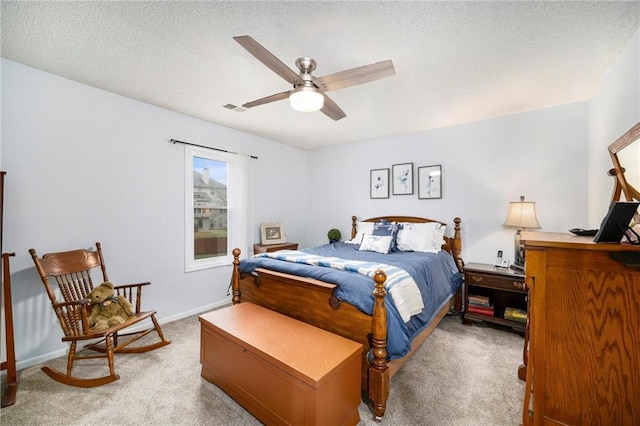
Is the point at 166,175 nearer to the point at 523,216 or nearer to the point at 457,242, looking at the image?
the point at 457,242

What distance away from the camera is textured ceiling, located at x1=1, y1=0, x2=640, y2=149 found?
63.4 inches

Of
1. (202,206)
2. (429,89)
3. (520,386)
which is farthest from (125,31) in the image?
(520,386)

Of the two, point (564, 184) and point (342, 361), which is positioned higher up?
point (564, 184)

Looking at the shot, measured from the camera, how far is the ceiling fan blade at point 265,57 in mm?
1415

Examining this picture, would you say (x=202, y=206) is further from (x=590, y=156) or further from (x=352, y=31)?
(x=590, y=156)

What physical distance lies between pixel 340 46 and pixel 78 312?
289 centimetres

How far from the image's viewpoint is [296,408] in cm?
143

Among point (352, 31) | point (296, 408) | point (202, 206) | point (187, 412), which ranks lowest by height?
point (187, 412)

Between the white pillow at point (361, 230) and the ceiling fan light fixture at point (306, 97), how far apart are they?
234 cm

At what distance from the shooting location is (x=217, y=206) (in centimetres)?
381

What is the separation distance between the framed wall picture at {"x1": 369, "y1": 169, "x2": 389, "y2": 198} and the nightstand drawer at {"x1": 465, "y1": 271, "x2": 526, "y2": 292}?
166 centimetres

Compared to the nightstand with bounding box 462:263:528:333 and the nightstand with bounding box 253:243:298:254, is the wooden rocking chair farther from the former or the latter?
the nightstand with bounding box 462:263:528:333

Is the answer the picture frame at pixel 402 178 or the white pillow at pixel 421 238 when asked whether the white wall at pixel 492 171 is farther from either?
the white pillow at pixel 421 238

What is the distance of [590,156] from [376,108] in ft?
7.40
